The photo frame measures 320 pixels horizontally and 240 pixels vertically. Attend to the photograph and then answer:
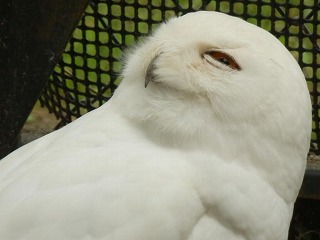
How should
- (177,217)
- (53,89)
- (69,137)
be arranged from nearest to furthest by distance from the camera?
(177,217) → (69,137) → (53,89)

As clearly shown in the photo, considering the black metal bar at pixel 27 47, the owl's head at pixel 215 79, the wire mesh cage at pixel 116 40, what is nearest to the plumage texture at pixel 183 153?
the owl's head at pixel 215 79

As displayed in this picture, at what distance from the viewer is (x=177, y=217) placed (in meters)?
2.84

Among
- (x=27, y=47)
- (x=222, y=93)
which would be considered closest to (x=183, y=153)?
(x=222, y=93)

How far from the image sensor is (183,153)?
296 centimetres

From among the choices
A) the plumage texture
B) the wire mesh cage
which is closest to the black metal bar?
the wire mesh cage

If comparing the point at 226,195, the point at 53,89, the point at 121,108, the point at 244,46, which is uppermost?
the point at 244,46

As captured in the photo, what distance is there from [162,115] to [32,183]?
40 centimetres

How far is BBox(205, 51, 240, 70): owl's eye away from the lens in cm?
288

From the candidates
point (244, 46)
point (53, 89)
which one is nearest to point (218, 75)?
point (244, 46)

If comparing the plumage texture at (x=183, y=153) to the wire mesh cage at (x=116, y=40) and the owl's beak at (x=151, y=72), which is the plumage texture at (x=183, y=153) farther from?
the wire mesh cage at (x=116, y=40)

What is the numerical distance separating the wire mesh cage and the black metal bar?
39 centimetres

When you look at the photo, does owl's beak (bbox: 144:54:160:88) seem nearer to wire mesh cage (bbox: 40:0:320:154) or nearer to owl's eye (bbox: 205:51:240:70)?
owl's eye (bbox: 205:51:240:70)

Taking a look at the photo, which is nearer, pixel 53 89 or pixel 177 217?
pixel 177 217

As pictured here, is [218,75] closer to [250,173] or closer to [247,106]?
[247,106]
